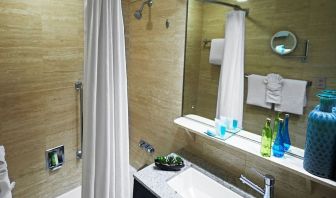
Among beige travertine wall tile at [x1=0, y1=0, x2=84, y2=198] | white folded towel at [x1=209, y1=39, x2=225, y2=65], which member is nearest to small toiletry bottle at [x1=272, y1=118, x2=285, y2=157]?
white folded towel at [x1=209, y1=39, x2=225, y2=65]

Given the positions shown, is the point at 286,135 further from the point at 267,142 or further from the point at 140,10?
the point at 140,10

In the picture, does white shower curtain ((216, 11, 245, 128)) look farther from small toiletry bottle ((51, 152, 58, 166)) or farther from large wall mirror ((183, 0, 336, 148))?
small toiletry bottle ((51, 152, 58, 166))

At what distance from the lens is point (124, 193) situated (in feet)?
4.67

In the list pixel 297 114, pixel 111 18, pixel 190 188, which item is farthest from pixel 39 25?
pixel 297 114

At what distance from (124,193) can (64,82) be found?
1.19m

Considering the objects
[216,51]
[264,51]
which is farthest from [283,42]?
[216,51]

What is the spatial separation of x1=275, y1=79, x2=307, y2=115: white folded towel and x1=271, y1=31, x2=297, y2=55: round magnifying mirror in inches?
6.9

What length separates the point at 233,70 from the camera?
149 cm

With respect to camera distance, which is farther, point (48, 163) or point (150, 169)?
point (48, 163)

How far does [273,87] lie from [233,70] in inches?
11.5

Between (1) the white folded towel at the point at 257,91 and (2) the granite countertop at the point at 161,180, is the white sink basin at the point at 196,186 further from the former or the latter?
(1) the white folded towel at the point at 257,91

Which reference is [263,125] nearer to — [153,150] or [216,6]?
[216,6]

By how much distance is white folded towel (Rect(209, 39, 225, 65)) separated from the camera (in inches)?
60.6

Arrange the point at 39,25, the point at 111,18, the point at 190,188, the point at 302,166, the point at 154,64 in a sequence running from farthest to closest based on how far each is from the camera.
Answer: the point at 154,64 → the point at 39,25 → the point at 190,188 → the point at 111,18 → the point at 302,166
